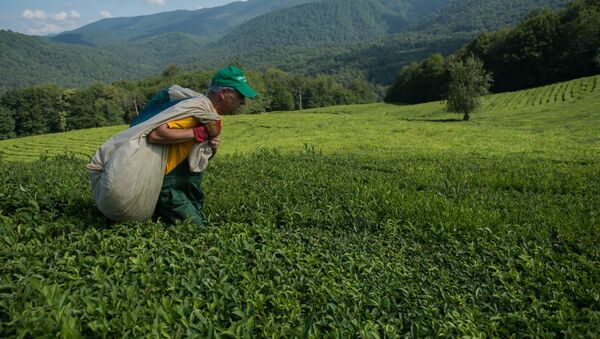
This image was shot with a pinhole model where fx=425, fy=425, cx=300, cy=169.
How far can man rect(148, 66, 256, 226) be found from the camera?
4.45 metres

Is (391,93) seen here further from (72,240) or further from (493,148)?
(72,240)

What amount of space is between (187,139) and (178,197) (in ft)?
2.41

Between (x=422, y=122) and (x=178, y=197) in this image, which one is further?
(x=422, y=122)

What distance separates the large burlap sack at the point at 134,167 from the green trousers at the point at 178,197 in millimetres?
226

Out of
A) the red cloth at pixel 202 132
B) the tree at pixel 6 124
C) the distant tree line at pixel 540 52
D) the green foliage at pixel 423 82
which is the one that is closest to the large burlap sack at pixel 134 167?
the red cloth at pixel 202 132

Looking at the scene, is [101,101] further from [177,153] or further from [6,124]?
[177,153]

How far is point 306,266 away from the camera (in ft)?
12.1

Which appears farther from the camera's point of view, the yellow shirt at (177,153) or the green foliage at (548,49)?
the green foliage at (548,49)

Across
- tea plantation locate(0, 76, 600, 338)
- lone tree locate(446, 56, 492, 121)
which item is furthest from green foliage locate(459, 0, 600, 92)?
tea plantation locate(0, 76, 600, 338)

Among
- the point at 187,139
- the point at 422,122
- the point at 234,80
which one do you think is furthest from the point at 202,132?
the point at 422,122

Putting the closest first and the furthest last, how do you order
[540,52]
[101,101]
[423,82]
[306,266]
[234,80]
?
[306,266]
[234,80]
[540,52]
[423,82]
[101,101]

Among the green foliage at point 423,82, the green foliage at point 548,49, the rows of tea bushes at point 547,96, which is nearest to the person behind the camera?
the rows of tea bushes at point 547,96

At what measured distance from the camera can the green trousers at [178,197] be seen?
15.7ft

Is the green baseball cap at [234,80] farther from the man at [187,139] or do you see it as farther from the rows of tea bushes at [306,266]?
the rows of tea bushes at [306,266]
